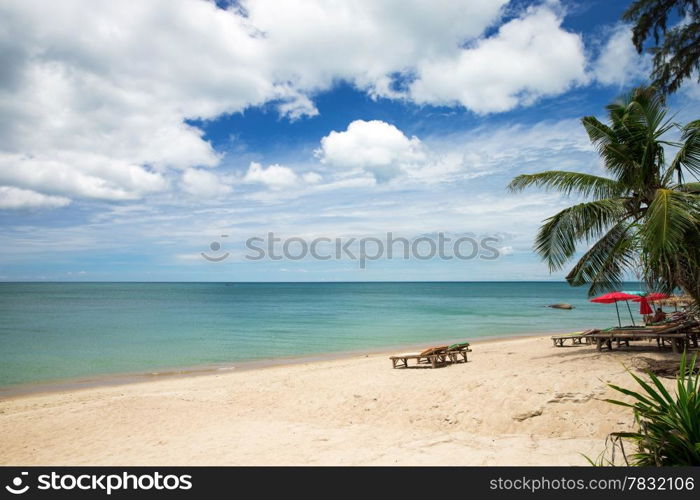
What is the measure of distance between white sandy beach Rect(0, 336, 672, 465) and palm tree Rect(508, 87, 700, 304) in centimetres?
238

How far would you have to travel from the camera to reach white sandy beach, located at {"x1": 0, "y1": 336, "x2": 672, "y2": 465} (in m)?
5.82

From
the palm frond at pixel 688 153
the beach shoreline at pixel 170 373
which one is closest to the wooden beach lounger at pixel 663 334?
the palm frond at pixel 688 153

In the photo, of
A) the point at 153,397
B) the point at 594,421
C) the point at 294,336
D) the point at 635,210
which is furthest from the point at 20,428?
the point at 294,336

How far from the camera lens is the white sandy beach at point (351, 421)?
582 cm

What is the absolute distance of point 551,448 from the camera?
5520 mm

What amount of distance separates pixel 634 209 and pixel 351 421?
7.84m

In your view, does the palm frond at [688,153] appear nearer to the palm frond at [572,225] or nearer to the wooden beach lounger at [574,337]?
the palm frond at [572,225]

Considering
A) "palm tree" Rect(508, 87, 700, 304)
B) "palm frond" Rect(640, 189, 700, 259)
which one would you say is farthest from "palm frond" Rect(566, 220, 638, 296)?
"palm frond" Rect(640, 189, 700, 259)

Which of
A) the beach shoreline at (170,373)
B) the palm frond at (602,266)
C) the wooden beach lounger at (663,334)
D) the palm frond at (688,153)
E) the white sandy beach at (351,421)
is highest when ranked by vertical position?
→ the palm frond at (688,153)

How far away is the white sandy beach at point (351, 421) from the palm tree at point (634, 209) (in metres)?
2.38

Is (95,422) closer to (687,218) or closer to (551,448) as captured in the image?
(551,448)
